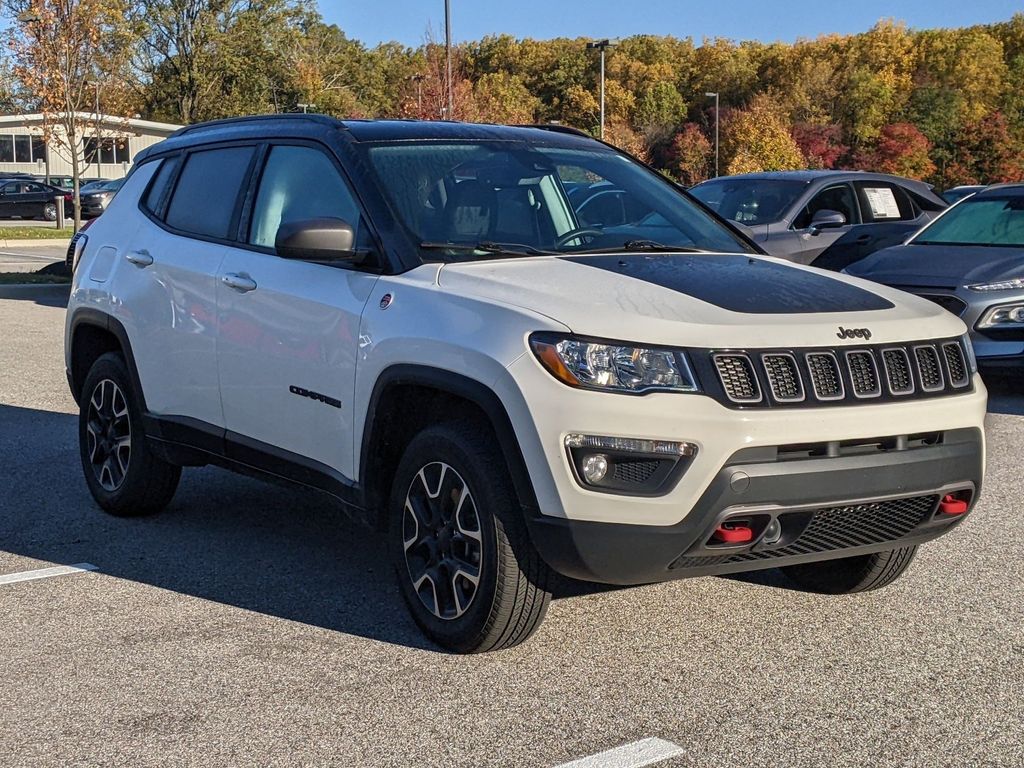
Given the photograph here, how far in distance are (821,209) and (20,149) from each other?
60.0 meters

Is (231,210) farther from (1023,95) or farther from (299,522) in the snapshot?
(1023,95)

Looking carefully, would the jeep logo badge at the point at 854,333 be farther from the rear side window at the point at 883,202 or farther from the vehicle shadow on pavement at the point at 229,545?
the rear side window at the point at 883,202

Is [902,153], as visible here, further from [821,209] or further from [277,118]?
[277,118]

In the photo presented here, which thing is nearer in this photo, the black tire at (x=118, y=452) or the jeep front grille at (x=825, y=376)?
the jeep front grille at (x=825, y=376)

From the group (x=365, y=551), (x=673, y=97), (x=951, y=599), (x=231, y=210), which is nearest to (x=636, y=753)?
(x=951, y=599)

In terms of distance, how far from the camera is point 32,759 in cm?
361

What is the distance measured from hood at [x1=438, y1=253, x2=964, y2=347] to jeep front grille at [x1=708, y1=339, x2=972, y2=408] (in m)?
0.04

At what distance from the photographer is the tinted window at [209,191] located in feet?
18.6

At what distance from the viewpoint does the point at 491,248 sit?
15.9ft

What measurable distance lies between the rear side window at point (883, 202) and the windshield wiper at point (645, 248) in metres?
8.98

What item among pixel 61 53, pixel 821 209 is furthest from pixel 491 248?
pixel 61 53

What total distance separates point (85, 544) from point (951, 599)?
141 inches

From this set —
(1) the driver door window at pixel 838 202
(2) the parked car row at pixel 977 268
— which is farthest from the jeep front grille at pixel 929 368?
(1) the driver door window at pixel 838 202

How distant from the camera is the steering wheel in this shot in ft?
16.6
